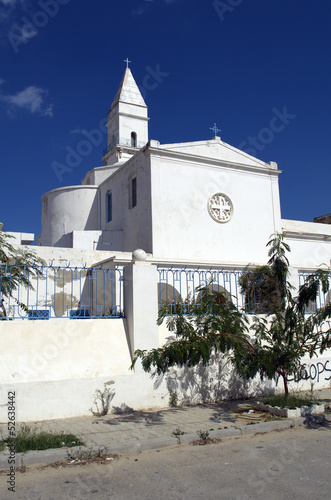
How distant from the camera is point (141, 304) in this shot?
8.09m

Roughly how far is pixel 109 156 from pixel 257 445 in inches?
1084

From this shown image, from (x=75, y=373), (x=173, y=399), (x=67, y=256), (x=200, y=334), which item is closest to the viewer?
(x=75, y=373)

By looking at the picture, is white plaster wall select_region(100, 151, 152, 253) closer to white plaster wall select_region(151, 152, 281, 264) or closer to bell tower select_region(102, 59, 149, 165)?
white plaster wall select_region(151, 152, 281, 264)

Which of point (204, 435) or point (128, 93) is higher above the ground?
point (128, 93)

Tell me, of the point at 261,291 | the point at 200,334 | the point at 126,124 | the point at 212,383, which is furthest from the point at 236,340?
the point at 126,124

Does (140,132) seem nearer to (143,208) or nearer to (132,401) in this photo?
(143,208)

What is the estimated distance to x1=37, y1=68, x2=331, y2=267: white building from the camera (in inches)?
731

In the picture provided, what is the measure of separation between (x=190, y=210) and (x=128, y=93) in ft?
54.5

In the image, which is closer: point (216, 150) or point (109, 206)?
point (216, 150)

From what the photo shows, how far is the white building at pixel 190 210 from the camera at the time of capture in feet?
60.9

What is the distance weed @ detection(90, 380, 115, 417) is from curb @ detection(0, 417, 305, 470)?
170 cm

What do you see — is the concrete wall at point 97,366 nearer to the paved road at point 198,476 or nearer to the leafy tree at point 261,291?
the leafy tree at point 261,291

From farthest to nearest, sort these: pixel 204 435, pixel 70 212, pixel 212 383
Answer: pixel 70 212 < pixel 212 383 < pixel 204 435

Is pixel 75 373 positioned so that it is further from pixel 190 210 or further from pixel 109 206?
pixel 109 206
